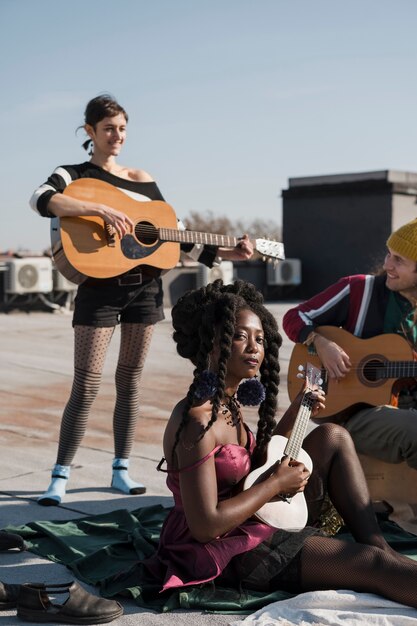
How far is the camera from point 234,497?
3033 millimetres

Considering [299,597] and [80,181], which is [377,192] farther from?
[299,597]

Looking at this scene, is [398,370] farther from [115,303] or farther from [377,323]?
[115,303]

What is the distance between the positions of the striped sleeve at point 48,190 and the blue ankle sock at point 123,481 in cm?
132

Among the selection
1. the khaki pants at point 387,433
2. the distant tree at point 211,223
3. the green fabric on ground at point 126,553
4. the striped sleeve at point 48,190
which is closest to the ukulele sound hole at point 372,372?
the khaki pants at point 387,433

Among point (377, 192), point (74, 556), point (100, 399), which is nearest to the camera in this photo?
point (74, 556)

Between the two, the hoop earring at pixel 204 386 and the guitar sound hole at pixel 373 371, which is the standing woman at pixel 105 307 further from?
the hoop earring at pixel 204 386

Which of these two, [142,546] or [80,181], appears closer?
[142,546]

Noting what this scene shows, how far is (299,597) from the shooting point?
10.1 feet

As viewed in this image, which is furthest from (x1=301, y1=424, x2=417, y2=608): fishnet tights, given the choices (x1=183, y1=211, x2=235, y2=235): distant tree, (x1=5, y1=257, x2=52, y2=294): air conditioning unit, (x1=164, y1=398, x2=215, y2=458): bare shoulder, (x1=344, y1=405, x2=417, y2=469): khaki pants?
(x1=183, y1=211, x2=235, y2=235): distant tree

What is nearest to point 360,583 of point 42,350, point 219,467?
point 219,467

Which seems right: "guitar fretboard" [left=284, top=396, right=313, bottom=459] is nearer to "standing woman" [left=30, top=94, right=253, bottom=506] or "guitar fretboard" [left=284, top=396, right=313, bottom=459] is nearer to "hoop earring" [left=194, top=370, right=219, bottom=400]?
"hoop earring" [left=194, top=370, right=219, bottom=400]

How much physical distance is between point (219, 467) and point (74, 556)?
91 cm

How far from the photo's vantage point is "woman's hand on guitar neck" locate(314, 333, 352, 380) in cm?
423

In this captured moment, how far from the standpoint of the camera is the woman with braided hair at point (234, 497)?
9.87 ft
